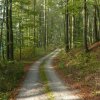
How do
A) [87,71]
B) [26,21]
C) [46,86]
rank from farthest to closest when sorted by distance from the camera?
[26,21] < [87,71] < [46,86]

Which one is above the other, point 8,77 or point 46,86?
point 8,77

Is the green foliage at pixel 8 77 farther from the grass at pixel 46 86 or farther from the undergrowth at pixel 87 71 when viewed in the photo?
the undergrowth at pixel 87 71

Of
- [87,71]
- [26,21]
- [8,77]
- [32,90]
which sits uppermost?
[26,21]

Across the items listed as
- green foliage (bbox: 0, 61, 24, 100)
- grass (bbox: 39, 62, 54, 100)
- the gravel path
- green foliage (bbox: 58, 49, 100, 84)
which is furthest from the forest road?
green foliage (bbox: 58, 49, 100, 84)

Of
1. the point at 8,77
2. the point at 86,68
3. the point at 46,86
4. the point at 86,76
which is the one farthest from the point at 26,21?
the point at 46,86

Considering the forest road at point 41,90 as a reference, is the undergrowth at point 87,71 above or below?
above

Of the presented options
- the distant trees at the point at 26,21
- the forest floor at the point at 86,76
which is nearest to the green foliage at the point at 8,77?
the distant trees at the point at 26,21

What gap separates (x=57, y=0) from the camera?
4438 centimetres

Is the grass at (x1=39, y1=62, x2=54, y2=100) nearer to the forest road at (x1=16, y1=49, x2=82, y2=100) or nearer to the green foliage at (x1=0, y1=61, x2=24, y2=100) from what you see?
the forest road at (x1=16, y1=49, x2=82, y2=100)

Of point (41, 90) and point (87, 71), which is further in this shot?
point (87, 71)

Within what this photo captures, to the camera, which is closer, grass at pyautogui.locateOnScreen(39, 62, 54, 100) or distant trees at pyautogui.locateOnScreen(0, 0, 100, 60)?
grass at pyautogui.locateOnScreen(39, 62, 54, 100)

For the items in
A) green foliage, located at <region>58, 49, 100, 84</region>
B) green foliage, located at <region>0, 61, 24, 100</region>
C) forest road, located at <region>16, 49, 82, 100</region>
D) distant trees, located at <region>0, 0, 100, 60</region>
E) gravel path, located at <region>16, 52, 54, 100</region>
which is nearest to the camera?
forest road, located at <region>16, 49, 82, 100</region>

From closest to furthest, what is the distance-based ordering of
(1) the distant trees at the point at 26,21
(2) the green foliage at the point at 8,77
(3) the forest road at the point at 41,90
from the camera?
1. (3) the forest road at the point at 41,90
2. (2) the green foliage at the point at 8,77
3. (1) the distant trees at the point at 26,21

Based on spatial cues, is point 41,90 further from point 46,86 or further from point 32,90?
point 46,86
